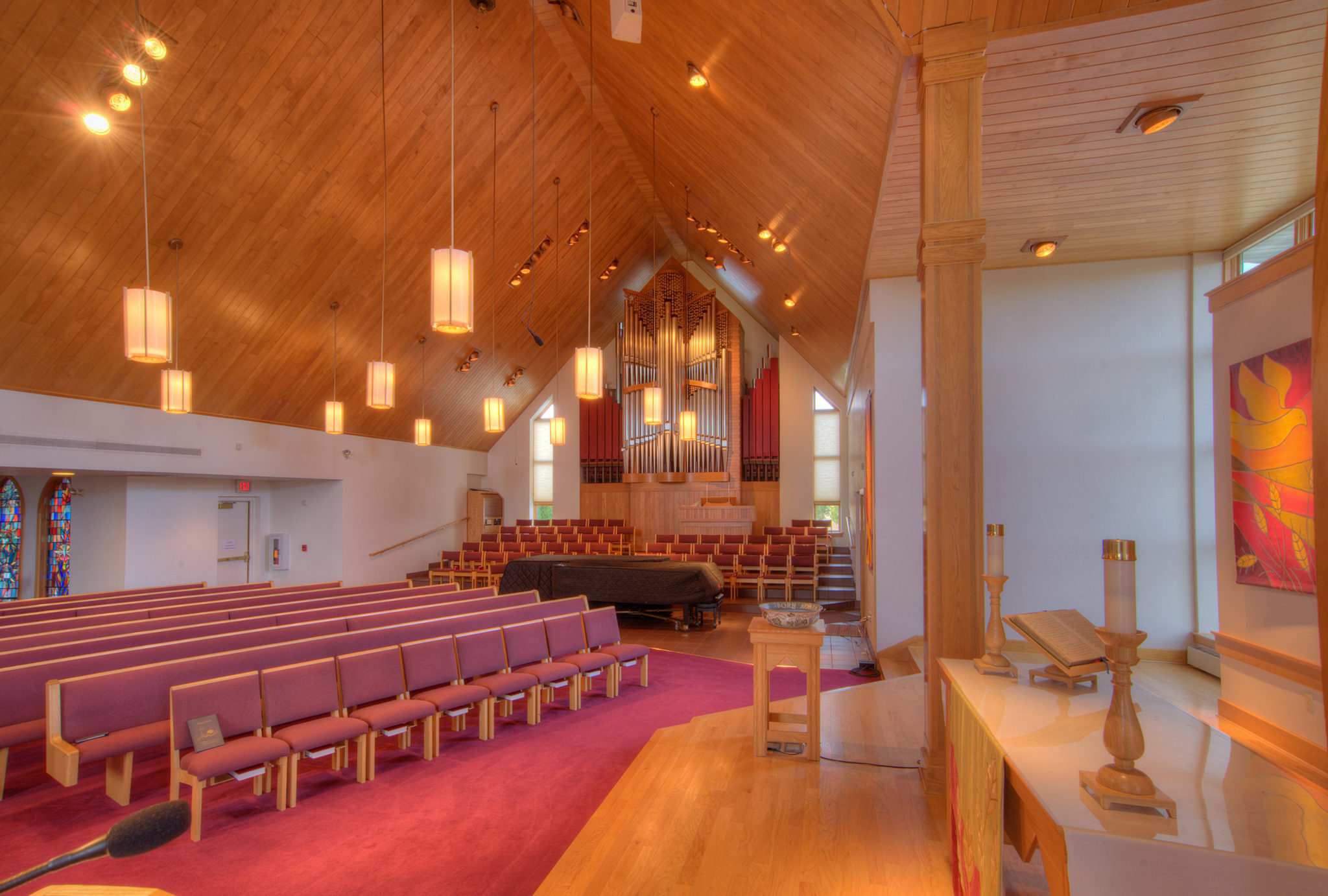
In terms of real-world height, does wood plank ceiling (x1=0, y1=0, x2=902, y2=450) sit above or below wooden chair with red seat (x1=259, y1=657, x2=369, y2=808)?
above

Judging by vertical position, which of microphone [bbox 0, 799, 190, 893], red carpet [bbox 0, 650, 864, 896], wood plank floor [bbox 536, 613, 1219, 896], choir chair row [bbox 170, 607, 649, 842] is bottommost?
red carpet [bbox 0, 650, 864, 896]

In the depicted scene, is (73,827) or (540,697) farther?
(540,697)

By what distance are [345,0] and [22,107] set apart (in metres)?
2.70

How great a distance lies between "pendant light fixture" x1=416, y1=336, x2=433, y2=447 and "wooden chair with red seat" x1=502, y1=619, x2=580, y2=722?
226 inches

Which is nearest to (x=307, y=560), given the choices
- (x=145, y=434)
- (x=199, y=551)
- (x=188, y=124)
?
(x=199, y=551)

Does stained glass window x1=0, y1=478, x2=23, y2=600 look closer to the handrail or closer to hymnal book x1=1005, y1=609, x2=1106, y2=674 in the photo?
the handrail

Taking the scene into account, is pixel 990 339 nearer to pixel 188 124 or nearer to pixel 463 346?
pixel 188 124

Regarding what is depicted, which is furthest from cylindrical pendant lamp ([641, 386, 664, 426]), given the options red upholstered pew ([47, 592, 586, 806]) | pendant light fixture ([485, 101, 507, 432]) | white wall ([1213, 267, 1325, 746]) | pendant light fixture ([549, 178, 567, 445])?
white wall ([1213, 267, 1325, 746])

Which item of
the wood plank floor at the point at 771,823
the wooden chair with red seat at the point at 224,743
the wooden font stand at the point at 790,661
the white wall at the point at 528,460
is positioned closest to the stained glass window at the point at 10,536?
the white wall at the point at 528,460

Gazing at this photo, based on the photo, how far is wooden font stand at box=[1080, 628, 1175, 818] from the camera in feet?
4.56

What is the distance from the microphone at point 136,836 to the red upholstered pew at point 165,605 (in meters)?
5.31

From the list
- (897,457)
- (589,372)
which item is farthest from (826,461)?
(589,372)

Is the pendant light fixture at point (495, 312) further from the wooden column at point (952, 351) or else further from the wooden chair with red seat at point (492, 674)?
the wooden column at point (952, 351)

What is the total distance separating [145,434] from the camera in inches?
321
